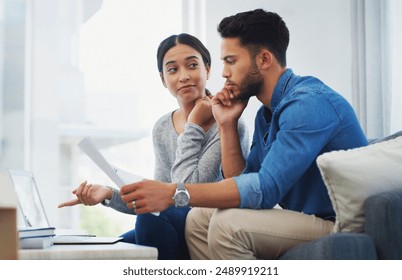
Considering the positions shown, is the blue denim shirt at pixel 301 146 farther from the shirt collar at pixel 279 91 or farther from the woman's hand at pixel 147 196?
the woman's hand at pixel 147 196

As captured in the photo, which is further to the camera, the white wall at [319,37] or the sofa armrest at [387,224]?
the white wall at [319,37]

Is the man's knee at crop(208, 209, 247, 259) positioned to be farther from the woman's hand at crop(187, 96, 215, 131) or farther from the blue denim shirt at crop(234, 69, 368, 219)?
the woman's hand at crop(187, 96, 215, 131)

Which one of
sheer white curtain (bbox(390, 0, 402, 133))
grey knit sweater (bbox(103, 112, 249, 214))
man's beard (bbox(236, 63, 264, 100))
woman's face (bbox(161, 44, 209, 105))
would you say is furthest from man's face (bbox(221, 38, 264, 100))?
sheer white curtain (bbox(390, 0, 402, 133))

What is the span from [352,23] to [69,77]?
163cm

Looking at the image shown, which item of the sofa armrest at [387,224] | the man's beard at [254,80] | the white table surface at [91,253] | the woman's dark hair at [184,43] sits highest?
the woman's dark hair at [184,43]

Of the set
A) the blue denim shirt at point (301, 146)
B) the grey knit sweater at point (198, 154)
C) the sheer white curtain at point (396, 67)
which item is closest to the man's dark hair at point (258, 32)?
the blue denim shirt at point (301, 146)

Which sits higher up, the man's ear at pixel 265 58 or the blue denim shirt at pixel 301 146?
the man's ear at pixel 265 58

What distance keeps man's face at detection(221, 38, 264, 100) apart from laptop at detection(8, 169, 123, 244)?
596 millimetres

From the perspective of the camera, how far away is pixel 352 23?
3688mm

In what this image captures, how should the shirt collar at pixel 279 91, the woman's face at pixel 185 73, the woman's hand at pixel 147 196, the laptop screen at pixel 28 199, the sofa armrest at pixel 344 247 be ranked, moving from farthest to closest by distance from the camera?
the woman's face at pixel 185 73
the shirt collar at pixel 279 91
the laptop screen at pixel 28 199
the woman's hand at pixel 147 196
the sofa armrest at pixel 344 247

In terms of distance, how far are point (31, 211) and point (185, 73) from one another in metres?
0.82

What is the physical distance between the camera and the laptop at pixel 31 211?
1.70 meters
